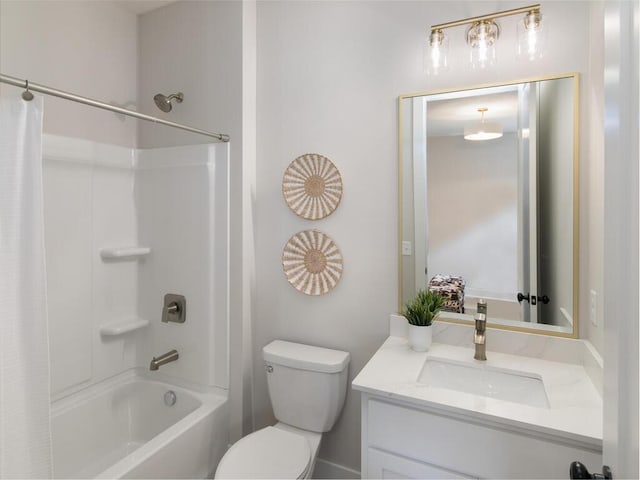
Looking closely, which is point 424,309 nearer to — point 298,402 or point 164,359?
point 298,402

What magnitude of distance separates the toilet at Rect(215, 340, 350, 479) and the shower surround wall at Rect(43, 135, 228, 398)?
1.30 ft

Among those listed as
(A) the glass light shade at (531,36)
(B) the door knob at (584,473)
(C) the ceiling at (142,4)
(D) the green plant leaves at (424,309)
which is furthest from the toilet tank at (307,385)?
(C) the ceiling at (142,4)

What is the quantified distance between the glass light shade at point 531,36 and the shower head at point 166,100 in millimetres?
1743

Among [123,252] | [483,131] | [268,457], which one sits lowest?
[268,457]

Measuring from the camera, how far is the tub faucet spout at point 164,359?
1.93m

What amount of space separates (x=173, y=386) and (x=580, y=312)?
204 centimetres

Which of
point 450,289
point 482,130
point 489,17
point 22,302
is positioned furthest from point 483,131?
point 22,302

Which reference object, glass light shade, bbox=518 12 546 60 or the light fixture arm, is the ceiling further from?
glass light shade, bbox=518 12 546 60

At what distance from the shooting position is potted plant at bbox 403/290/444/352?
1533 mm

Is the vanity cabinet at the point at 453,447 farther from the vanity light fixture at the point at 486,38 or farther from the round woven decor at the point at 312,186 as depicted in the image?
the vanity light fixture at the point at 486,38

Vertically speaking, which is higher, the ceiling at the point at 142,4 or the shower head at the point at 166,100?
the ceiling at the point at 142,4

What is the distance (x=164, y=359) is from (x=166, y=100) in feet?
4.75

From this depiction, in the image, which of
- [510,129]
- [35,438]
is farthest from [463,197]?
[35,438]

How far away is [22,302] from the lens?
3.51 feet
